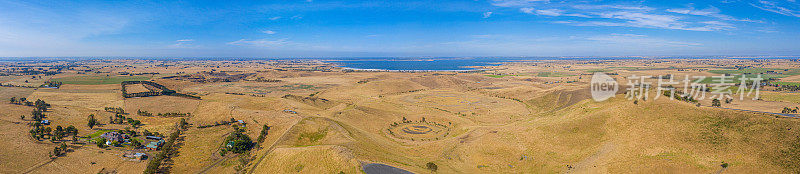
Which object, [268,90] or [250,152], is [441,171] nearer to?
[250,152]

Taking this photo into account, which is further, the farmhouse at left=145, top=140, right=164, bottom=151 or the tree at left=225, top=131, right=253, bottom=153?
the farmhouse at left=145, top=140, right=164, bottom=151

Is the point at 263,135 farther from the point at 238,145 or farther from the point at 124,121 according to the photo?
the point at 124,121

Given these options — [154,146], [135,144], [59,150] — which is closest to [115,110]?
[59,150]

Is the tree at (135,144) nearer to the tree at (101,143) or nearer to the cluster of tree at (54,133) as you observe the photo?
the tree at (101,143)

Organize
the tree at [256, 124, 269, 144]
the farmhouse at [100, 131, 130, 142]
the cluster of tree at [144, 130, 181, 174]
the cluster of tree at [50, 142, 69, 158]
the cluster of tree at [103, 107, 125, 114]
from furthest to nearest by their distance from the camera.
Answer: the cluster of tree at [103, 107, 125, 114] < the tree at [256, 124, 269, 144] < the farmhouse at [100, 131, 130, 142] < the cluster of tree at [50, 142, 69, 158] < the cluster of tree at [144, 130, 181, 174]

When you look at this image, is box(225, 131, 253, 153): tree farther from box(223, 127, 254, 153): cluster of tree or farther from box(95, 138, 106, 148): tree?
box(95, 138, 106, 148): tree

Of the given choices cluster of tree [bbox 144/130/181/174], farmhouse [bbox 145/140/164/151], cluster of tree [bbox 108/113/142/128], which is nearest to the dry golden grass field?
cluster of tree [bbox 144/130/181/174]

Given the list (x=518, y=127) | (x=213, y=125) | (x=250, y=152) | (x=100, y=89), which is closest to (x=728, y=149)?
(x=518, y=127)

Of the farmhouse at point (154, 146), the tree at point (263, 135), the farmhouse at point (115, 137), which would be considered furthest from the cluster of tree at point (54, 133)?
the tree at point (263, 135)

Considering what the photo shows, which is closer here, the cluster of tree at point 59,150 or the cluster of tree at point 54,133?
the cluster of tree at point 59,150
